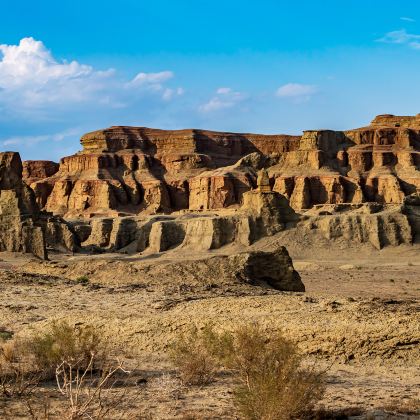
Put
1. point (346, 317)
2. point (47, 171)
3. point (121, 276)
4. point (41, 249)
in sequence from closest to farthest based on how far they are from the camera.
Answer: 1. point (346, 317)
2. point (121, 276)
3. point (41, 249)
4. point (47, 171)

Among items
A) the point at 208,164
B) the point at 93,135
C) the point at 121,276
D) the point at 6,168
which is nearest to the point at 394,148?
the point at 208,164

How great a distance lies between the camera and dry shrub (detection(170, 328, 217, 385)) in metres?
10.5

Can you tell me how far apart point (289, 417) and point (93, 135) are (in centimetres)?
12964

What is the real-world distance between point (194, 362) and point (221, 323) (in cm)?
236

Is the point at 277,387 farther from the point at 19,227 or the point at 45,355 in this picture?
the point at 19,227

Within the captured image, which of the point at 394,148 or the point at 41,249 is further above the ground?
the point at 394,148

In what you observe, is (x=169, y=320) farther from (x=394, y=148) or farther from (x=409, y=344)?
(x=394, y=148)

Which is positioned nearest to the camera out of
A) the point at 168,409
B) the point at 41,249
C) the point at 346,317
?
the point at 168,409

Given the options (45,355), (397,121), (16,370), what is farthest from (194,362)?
(397,121)

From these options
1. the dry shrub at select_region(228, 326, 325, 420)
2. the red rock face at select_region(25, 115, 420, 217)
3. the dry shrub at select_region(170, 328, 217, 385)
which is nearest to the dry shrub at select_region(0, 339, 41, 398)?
the dry shrub at select_region(170, 328, 217, 385)

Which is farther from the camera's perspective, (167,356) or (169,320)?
(169,320)

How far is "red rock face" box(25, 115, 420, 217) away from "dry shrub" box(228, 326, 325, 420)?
333 ft

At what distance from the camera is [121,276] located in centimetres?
2142

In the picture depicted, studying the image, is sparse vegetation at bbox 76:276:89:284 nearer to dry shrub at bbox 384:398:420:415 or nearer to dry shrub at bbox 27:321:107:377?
dry shrub at bbox 27:321:107:377
